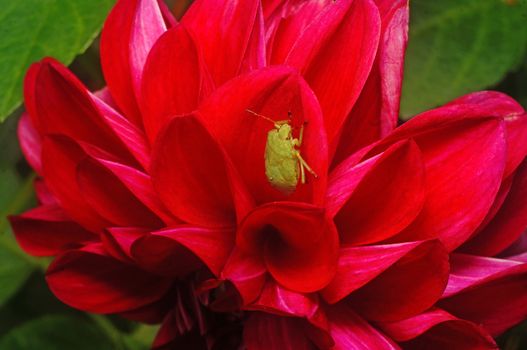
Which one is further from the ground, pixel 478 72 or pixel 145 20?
pixel 145 20

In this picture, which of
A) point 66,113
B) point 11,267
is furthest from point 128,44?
point 11,267

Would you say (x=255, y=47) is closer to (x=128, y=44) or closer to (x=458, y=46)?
(x=128, y=44)

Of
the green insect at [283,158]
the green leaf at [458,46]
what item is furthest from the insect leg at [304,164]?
the green leaf at [458,46]

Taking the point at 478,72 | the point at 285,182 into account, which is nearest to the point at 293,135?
the point at 285,182

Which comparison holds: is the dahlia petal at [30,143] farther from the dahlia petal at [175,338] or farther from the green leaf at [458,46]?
the green leaf at [458,46]

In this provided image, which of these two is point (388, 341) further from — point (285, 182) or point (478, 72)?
→ point (478, 72)
